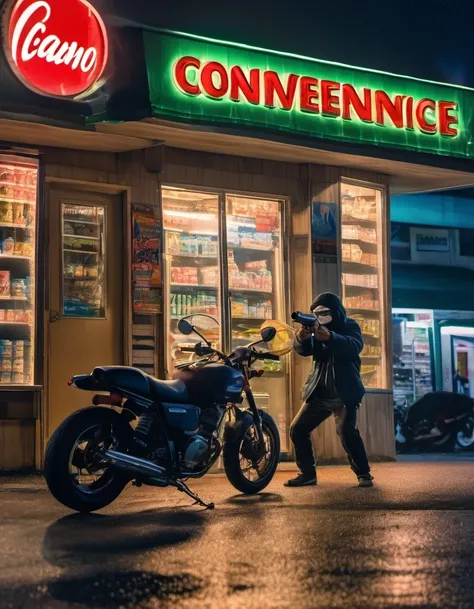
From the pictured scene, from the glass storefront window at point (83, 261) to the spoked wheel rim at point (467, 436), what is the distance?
962 centimetres

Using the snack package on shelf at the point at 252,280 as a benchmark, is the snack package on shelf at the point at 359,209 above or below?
above

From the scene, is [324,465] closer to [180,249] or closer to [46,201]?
[180,249]

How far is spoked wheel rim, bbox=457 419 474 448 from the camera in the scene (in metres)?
19.7

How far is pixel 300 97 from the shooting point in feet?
40.8

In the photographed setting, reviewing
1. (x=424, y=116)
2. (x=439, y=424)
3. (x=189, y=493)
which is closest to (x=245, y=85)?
(x=424, y=116)

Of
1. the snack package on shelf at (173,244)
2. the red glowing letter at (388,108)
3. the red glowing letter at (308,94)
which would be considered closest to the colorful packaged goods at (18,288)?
the snack package on shelf at (173,244)

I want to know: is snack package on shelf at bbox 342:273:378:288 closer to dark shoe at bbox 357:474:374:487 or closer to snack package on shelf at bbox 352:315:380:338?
snack package on shelf at bbox 352:315:380:338

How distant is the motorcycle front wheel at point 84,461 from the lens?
7500 millimetres

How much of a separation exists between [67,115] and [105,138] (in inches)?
30.9

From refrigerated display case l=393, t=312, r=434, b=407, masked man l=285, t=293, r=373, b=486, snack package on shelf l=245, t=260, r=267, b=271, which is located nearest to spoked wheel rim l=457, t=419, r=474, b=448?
refrigerated display case l=393, t=312, r=434, b=407

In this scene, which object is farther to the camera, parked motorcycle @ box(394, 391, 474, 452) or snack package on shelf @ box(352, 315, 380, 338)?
parked motorcycle @ box(394, 391, 474, 452)

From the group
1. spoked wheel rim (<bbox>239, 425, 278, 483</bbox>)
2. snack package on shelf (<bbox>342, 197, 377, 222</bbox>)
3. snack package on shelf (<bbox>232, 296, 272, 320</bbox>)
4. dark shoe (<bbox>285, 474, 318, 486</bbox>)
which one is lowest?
dark shoe (<bbox>285, 474, 318, 486</bbox>)

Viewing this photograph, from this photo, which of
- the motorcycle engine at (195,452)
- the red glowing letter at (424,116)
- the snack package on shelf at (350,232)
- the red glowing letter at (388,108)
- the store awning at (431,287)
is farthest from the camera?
the store awning at (431,287)

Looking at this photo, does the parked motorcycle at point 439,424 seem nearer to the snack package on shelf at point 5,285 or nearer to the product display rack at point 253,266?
the product display rack at point 253,266
